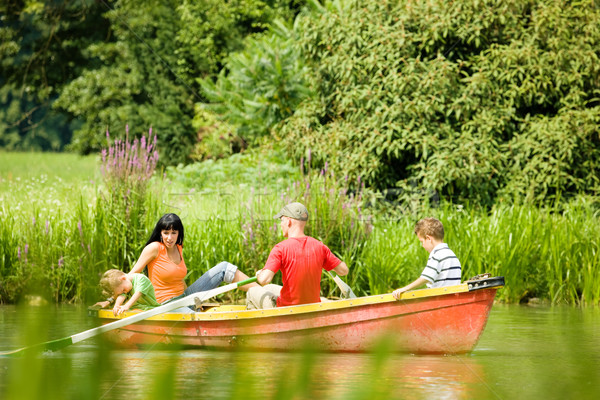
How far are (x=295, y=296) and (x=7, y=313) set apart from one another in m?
4.45

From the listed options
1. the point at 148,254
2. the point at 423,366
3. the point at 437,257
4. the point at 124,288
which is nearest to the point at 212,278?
the point at 148,254

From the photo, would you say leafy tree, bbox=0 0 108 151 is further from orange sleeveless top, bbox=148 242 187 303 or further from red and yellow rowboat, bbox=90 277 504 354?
red and yellow rowboat, bbox=90 277 504 354

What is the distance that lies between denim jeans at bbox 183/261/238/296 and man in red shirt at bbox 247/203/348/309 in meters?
1.01

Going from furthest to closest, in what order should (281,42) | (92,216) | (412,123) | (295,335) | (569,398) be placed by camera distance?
1. (281,42)
2. (412,123)
3. (92,216)
4. (295,335)
5. (569,398)

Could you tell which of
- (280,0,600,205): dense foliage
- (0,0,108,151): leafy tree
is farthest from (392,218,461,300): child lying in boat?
(0,0,108,151): leafy tree

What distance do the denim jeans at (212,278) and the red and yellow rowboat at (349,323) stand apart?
56cm

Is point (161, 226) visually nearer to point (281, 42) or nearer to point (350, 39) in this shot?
point (350, 39)

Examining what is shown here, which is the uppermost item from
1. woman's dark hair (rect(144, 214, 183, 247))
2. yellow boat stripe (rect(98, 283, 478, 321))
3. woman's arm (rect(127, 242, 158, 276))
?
woman's dark hair (rect(144, 214, 183, 247))

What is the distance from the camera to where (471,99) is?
15.3 metres

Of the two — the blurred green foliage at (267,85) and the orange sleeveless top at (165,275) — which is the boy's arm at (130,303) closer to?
the orange sleeveless top at (165,275)

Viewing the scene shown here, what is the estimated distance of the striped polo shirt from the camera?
305 inches

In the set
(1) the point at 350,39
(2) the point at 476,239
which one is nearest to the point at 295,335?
(2) the point at 476,239

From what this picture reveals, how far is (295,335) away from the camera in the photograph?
7.92 m

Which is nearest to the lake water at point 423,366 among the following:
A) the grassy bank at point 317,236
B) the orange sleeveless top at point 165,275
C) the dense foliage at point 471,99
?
the orange sleeveless top at point 165,275
